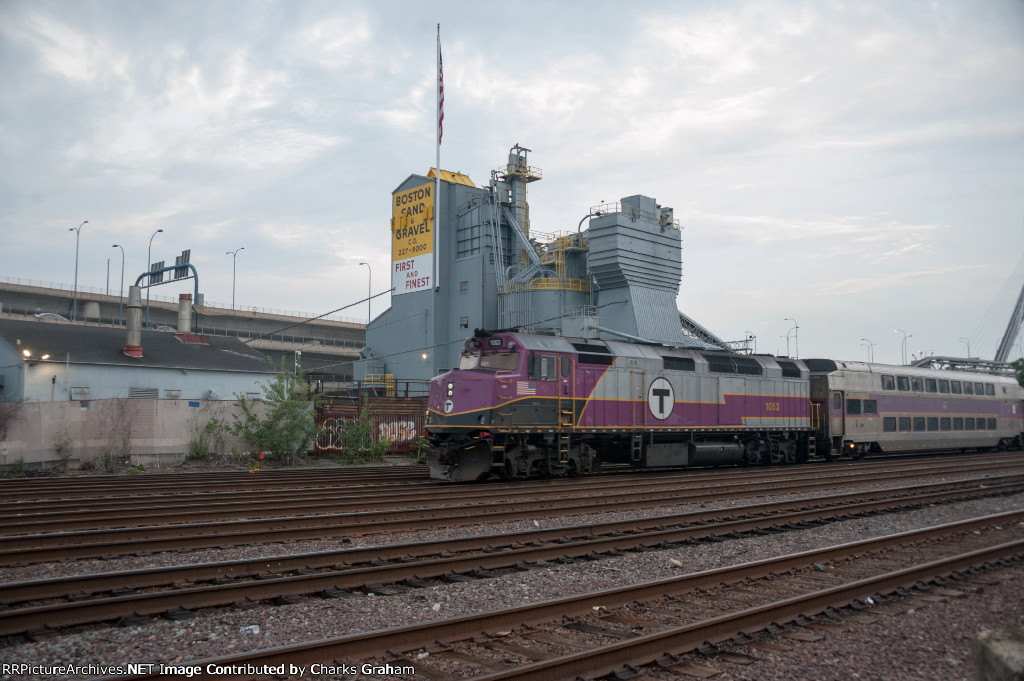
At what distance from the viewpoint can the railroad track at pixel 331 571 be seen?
24.2 ft

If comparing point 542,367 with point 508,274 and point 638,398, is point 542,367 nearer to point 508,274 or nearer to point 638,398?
point 638,398

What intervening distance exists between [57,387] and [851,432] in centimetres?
3261

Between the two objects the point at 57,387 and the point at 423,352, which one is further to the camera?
the point at 423,352

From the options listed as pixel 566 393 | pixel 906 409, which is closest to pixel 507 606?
pixel 566 393

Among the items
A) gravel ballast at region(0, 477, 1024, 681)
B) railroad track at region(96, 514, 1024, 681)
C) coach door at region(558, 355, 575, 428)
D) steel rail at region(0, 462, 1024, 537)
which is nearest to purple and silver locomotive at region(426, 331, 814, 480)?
coach door at region(558, 355, 575, 428)

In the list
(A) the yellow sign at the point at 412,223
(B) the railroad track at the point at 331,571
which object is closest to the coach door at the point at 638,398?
(B) the railroad track at the point at 331,571

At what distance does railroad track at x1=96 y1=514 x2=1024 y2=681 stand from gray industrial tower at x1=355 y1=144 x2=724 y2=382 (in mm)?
35502

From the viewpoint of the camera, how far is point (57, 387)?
30.8m

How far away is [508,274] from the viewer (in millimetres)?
53125

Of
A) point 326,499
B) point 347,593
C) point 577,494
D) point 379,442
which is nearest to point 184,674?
point 347,593

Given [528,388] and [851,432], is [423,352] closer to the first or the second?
[851,432]

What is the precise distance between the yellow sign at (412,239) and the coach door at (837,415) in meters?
31.1

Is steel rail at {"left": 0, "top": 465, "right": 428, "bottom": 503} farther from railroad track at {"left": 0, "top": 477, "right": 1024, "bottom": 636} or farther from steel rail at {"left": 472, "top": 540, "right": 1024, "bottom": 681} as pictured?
steel rail at {"left": 472, "top": 540, "right": 1024, "bottom": 681}

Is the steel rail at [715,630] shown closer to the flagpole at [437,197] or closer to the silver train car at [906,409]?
the silver train car at [906,409]
